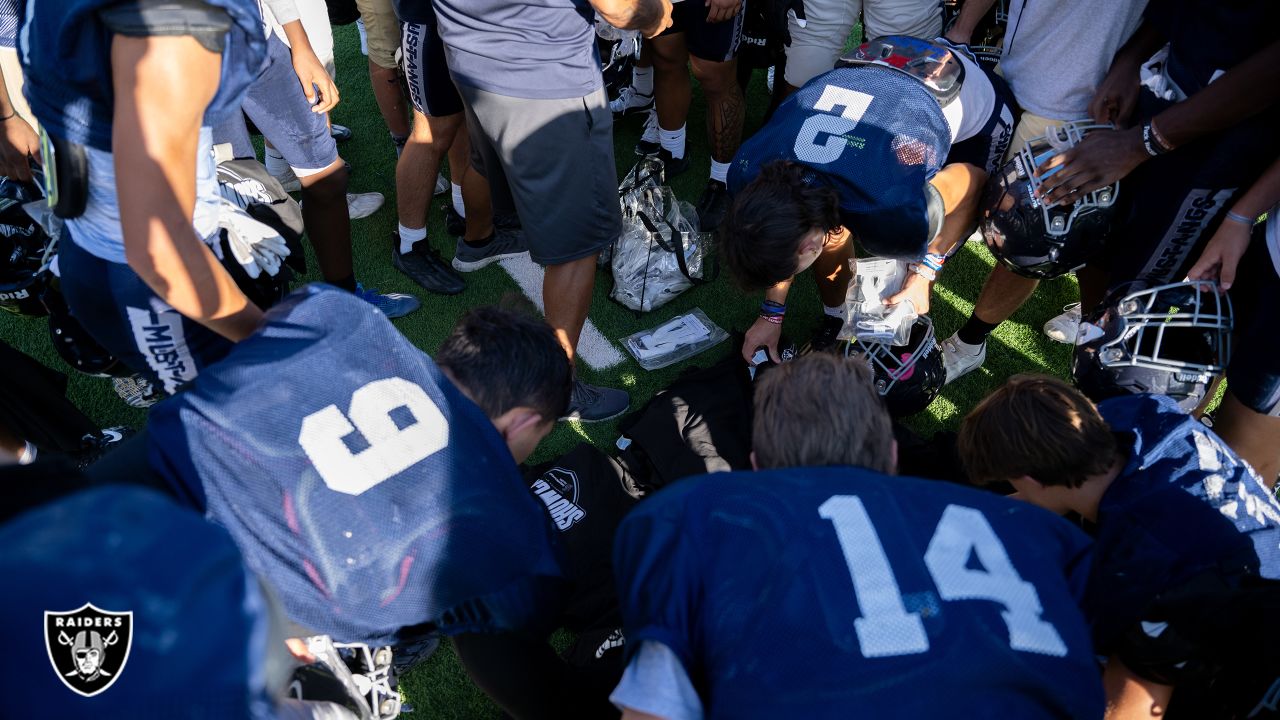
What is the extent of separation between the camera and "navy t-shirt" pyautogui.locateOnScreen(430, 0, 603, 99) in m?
2.53

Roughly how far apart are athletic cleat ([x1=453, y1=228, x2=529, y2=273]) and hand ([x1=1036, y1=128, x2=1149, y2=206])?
6.90 ft

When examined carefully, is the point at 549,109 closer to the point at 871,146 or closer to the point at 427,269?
the point at 871,146

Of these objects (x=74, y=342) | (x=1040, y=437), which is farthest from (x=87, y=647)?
(x=1040, y=437)

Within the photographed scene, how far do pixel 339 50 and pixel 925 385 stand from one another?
13.3ft

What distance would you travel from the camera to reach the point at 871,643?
127 centimetres

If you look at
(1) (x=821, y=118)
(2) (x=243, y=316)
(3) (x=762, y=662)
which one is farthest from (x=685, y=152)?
(3) (x=762, y=662)

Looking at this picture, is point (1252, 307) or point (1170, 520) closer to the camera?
point (1170, 520)

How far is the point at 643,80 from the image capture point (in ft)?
14.6

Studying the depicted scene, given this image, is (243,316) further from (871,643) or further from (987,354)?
(987,354)

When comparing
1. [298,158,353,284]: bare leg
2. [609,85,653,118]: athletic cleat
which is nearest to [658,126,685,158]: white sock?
[609,85,653,118]: athletic cleat

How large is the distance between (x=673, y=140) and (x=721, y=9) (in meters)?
0.73

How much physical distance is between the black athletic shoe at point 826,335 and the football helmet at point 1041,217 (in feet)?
2.19

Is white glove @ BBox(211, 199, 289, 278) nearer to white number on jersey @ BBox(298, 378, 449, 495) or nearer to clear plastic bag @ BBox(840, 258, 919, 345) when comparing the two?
white number on jersey @ BBox(298, 378, 449, 495)

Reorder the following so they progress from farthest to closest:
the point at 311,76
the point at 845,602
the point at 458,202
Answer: the point at 458,202, the point at 311,76, the point at 845,602
